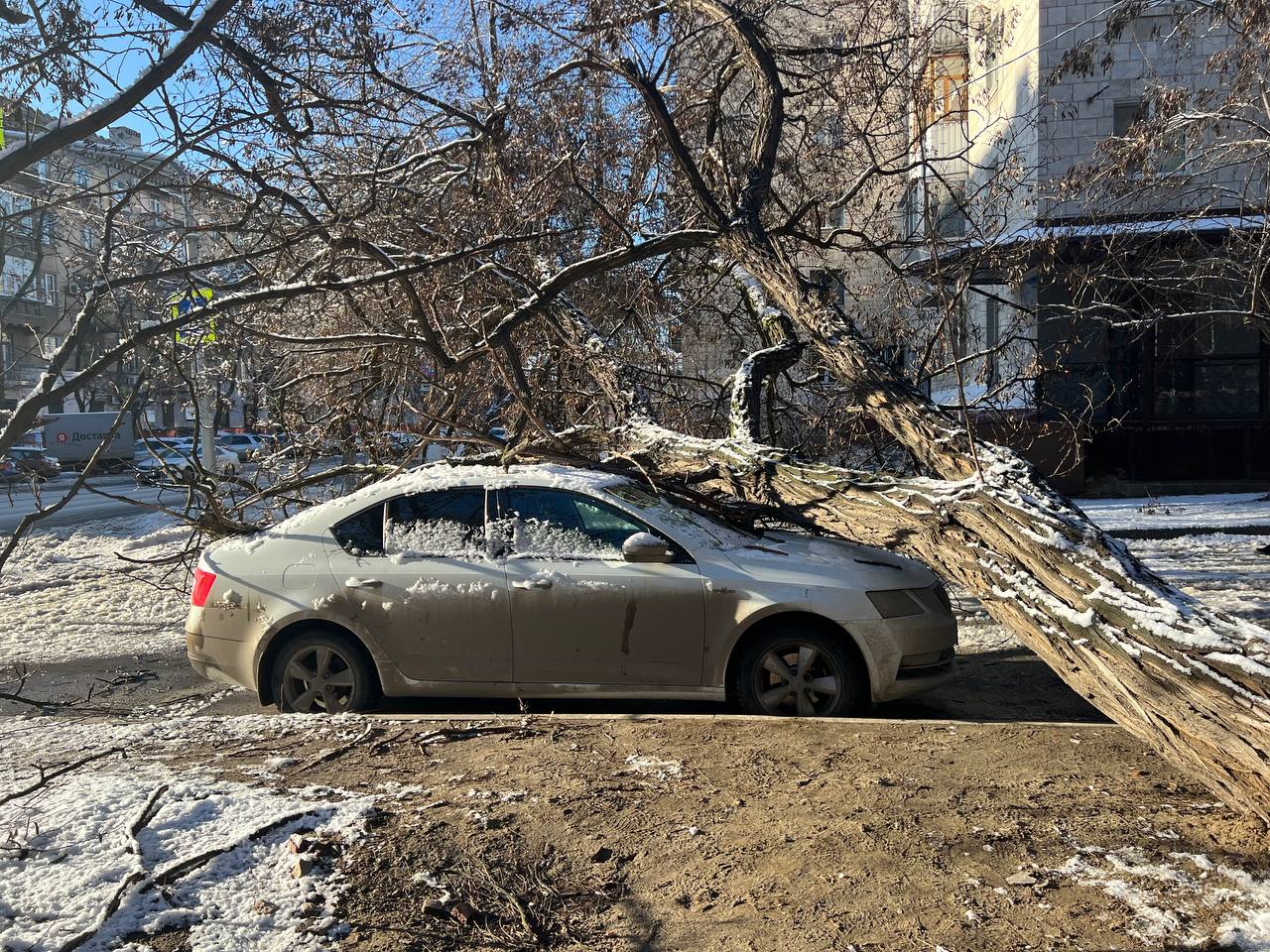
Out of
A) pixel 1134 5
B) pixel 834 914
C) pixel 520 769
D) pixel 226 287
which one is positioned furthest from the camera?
pixel 1134 5

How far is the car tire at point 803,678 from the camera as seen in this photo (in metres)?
5.29

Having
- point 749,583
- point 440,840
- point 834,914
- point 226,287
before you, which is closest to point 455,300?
point 226,287

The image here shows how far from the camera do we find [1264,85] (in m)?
8.98

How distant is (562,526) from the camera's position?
5.78m

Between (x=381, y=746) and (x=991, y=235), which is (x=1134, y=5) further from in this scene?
(x=381, y=746)

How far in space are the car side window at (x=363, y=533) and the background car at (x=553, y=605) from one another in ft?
0.03

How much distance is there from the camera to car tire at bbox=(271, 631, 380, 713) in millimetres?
5695

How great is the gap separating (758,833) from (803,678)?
6.12 feet

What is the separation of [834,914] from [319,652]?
3675mm

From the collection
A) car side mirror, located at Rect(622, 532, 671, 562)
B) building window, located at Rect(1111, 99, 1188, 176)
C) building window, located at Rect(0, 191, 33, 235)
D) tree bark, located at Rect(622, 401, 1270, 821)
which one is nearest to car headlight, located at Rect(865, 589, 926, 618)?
tree bark, located at Rect(622, 401, 1270, 821)

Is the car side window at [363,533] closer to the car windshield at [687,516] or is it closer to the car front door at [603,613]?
the car front door at [603,613]

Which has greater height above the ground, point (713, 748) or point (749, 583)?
point (749, 583)

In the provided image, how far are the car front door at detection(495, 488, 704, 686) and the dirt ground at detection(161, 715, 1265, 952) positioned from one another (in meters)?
0.70

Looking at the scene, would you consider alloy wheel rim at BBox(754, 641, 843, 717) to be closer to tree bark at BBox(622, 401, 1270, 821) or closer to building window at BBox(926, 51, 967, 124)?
tree bark at BBox(622, 401, 1270, 821)
